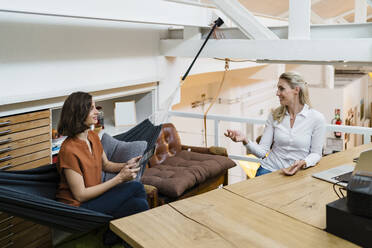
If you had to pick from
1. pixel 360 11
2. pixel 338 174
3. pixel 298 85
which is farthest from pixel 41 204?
pixel 360 11

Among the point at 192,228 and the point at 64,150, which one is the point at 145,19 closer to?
the point at 64,150

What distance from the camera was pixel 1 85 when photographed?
2.55 meters

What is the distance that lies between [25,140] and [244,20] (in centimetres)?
188

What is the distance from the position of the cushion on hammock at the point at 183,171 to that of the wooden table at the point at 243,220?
1.05 metres

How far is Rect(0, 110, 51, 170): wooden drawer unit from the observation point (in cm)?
252

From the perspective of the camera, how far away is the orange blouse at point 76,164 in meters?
2.02

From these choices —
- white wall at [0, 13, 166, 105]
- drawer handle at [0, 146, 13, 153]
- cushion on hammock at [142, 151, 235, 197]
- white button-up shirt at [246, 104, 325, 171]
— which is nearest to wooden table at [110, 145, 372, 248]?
white button-up shirt at [246, 104, 325, 171]

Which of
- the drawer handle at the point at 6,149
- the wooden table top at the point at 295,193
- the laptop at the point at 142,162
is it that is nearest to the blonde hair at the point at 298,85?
the wooden table top at the point at 295,193

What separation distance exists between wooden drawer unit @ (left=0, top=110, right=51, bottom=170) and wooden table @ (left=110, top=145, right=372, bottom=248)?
1375mm

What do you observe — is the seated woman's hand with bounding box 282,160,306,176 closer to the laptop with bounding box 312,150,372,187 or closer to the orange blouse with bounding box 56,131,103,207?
the laptop with bounding box 312,150,372,187

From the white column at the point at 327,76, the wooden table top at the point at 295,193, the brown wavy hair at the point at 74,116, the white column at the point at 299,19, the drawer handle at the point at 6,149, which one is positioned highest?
the white column at the point at 299,19

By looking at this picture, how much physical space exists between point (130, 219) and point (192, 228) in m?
0.25

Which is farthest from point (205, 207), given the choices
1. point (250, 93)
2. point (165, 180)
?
point (250, 93)

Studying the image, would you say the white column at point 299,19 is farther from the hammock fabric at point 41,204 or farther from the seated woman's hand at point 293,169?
the hammock fabric at point 41,204
